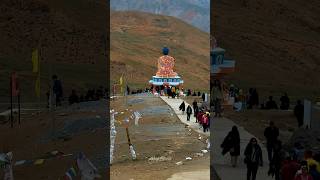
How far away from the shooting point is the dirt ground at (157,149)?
14.5 meters

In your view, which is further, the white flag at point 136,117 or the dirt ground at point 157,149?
the white flag at point 136,117

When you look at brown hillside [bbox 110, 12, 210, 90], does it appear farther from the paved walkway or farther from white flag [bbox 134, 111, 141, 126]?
the paved walkway

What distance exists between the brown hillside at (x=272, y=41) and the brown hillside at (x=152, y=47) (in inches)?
305

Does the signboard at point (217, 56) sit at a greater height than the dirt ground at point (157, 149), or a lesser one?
greater

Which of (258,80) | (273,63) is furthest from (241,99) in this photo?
(273,63)

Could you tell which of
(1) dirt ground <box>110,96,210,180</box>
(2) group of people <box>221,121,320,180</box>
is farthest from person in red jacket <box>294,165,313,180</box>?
(1) dirt ground <box>110,96,210,180</box>

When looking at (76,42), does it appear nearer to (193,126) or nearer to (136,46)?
(136,46)

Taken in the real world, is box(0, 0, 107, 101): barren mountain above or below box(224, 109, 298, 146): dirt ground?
above

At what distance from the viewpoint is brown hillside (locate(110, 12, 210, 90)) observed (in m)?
82.8

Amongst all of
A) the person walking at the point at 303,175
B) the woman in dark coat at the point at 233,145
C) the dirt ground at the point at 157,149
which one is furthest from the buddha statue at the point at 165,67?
the person walking at the point at 303,175

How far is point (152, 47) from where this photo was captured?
104625 millimetres

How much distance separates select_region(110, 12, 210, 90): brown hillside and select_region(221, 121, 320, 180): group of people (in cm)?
5881

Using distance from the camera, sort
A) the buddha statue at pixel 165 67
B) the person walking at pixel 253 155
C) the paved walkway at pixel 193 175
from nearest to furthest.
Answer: the person walking at pixel 253 155
the paved walkway at pixel 193 175
the buddha statue at pixel 165 67

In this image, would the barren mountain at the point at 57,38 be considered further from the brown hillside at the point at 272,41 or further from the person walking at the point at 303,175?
the person walking at the point at 303,175
